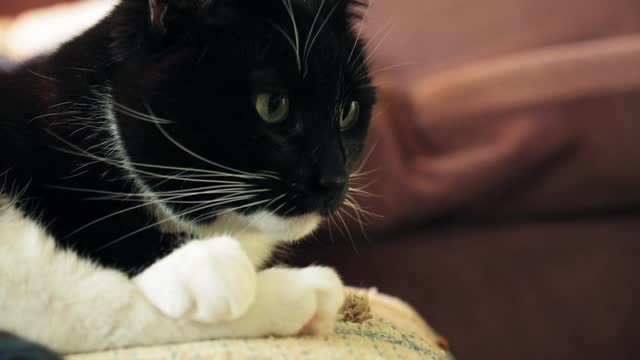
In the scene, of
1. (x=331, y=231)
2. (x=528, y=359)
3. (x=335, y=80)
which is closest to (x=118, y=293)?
(x=335, y=80)

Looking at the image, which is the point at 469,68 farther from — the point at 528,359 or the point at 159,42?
the point at 159,42

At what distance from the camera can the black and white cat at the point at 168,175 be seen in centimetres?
60

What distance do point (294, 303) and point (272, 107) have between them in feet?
0.66

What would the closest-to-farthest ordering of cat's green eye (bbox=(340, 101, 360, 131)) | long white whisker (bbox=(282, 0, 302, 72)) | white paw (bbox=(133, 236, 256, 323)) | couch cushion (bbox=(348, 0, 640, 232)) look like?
white paw (bbox=(133, 236, 256, 323)), long white whisker (bbox=(282, 0, 302, 72)), cat's green eye (bbox=(340, 101, 360, 131)), couch cushion (bbox=(348, 0, 640, 232))

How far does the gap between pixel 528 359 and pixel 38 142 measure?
3.34 feet

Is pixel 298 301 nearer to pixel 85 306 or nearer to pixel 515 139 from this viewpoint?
pixel 85 306

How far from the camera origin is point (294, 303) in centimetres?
63

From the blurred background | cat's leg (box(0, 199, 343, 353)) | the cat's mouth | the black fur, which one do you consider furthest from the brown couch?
the black fur

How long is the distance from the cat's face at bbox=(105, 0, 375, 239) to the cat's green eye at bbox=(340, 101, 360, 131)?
8 cm

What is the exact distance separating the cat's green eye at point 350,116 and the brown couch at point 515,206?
44 centimetres

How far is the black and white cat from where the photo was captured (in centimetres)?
60

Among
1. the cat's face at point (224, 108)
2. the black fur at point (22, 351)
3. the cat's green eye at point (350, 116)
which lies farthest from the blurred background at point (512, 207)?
the black fur at point (22, 351)

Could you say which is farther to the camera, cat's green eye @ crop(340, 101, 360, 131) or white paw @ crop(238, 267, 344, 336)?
cat's green eye @ crop(340, 101, 360, 131)

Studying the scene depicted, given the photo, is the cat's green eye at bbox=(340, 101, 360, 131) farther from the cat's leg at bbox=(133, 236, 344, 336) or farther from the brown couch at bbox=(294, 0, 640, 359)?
the brown couch at bbox=(294, 0, 640, 359)
